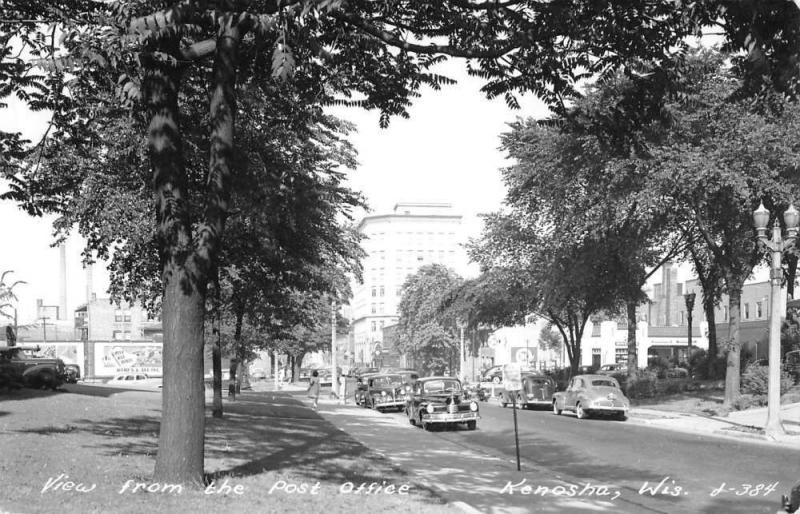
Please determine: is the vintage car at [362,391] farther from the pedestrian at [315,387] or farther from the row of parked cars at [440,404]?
the row of parked cars at [440,404]

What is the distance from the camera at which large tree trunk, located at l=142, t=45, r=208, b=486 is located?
356 inches

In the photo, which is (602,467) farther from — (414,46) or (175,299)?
(175,299)

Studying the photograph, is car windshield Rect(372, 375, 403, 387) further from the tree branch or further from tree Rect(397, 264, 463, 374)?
tree Rect(397, 264, 463, 374)

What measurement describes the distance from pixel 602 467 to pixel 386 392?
2075 centimetres

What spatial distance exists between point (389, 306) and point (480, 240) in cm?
10426

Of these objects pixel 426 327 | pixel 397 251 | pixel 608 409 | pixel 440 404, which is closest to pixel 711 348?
pixel 608 409

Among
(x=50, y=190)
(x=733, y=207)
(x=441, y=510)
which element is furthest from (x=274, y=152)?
(x=733, y=207)

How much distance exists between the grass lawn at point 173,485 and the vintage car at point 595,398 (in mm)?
13796

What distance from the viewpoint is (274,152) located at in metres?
19.3

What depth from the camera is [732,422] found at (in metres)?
24.1

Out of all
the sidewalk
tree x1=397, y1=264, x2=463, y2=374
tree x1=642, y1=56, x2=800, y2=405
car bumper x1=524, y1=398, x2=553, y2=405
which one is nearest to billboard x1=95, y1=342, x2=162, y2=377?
A: tree x1=397, y1=264, x2=463, y2=374

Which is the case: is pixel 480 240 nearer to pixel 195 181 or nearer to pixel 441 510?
pixel 195 181

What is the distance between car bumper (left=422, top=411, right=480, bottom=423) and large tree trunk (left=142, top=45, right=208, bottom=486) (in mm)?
14700

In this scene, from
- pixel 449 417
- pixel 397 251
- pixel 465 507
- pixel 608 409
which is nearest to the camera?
pixel 465 507
